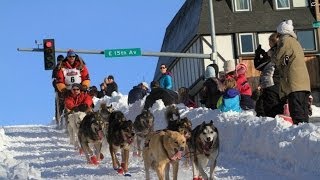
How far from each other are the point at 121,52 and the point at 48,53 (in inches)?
113

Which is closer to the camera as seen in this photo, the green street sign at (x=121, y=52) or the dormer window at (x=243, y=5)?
the green street sign at (x=121, y=52)

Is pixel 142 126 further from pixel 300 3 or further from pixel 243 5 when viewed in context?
pixel 300 3

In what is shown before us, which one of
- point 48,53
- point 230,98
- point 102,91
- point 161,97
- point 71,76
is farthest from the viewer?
point 102,91

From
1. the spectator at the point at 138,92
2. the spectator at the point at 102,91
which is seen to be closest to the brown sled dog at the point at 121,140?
the spectator at the point at 138,92

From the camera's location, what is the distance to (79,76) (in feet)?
46.9

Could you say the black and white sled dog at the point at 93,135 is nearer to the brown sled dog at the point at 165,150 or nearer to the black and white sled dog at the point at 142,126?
the black and white sled dog at the point at 142,126

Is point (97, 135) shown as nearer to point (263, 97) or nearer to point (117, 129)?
point (117, 129)

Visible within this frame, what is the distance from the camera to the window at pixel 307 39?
40.1 meters

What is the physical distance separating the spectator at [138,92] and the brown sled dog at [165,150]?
37.4 ft

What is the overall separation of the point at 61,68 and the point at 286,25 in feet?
19.9

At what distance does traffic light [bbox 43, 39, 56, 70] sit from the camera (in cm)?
2509

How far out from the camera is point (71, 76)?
1426cm

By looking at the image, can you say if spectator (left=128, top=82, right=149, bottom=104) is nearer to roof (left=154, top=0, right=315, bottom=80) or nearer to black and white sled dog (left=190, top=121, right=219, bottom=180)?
black and white sled dog (left=190, top=121, right=219, bottom=180)

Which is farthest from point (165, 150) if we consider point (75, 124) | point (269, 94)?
point (75, 124)
